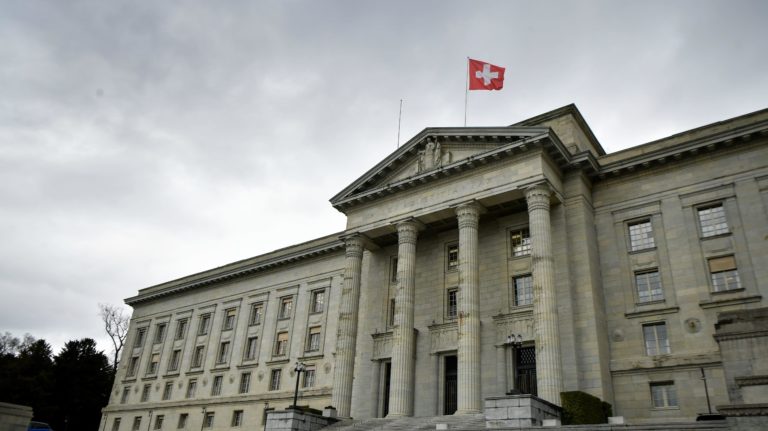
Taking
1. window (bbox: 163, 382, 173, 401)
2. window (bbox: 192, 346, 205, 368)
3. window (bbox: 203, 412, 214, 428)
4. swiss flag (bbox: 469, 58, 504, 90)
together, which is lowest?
window (bbox: 203, 412, 214, 428)

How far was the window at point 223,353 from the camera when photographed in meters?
50.3

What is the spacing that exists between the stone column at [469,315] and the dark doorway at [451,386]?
3223 millimetres

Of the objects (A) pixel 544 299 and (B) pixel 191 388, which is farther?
(B) pixel 191 388

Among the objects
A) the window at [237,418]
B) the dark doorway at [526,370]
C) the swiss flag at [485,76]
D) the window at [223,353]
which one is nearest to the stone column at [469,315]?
the dark doorway at [526,370]

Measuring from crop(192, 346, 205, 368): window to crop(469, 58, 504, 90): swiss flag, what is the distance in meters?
34.3

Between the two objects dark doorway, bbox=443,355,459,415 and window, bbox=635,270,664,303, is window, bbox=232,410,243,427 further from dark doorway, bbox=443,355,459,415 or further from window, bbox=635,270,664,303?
window, bbox=635,270,664,303

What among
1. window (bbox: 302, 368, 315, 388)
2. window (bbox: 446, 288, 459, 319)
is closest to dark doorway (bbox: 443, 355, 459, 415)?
window (bbox: 446, 288, 459, 319)

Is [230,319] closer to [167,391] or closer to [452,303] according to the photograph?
[167,391]

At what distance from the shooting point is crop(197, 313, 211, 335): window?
5394cm

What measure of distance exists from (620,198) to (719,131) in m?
5.81

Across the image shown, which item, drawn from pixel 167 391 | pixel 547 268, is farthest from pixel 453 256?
pixel 167 391

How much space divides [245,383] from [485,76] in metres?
30.5

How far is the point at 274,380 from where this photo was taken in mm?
45469

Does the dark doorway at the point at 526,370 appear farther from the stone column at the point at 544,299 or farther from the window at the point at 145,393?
the window at the point at 145,393
